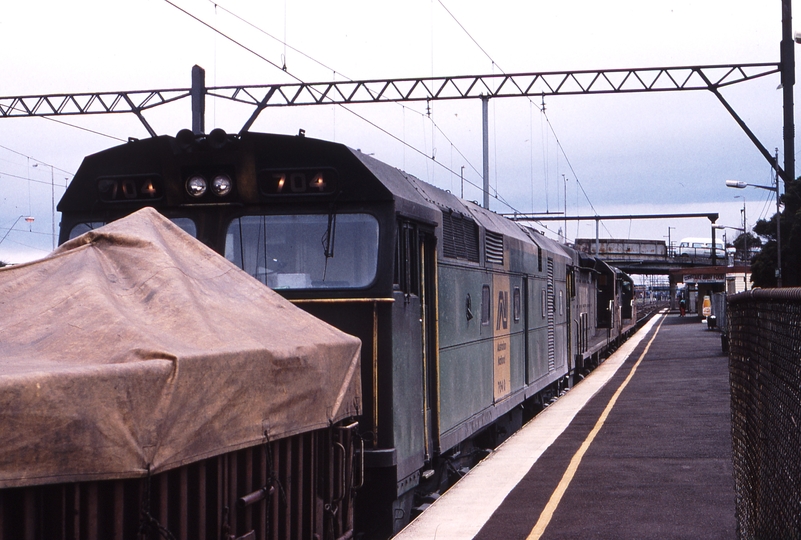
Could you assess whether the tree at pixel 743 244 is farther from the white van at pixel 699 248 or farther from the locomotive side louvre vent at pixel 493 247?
the locomotive side louvre vent at pixel 493 247

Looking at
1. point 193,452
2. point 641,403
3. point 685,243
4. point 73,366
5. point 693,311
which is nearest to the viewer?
point 73,366

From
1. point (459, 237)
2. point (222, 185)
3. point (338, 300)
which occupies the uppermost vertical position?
point (222, 185)

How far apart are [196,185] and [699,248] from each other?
104883mm

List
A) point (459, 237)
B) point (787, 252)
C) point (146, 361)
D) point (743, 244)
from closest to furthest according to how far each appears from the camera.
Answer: point (146, 361) < point (459, 237) < point (787, 252) < point (743, 244)

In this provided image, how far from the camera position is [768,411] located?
540cm

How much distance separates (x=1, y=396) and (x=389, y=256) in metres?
4.10

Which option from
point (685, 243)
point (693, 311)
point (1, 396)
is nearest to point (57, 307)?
point (1, 396)

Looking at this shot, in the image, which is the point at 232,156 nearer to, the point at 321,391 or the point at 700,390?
the point at 321,391

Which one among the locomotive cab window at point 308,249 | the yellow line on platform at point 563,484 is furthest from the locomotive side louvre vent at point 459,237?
the yellow line on platform at point 563,484

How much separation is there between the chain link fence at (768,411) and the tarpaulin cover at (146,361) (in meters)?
2.43

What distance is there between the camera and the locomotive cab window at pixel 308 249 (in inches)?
287

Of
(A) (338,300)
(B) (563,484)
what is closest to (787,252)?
(B) (563,484)

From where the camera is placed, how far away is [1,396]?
3381 mm

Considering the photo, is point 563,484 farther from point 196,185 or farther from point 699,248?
point 699,248
